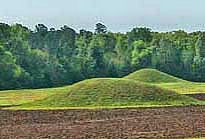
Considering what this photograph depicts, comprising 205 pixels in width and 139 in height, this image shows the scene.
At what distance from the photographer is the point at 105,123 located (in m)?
52.6

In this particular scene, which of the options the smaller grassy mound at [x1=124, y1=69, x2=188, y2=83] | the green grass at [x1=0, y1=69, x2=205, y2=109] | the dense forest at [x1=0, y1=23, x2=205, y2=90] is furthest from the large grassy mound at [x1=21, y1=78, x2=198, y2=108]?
the dense forest at [x1=0, y1=23, x2=205, y2=90]

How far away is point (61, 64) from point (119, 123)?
91432mm

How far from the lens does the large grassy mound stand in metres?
74.2

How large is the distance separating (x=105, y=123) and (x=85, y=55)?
328 feet

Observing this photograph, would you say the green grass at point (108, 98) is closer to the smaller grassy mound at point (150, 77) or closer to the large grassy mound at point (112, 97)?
the large grassy mound at point (112, 97)

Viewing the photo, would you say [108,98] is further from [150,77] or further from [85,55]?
[85,55]

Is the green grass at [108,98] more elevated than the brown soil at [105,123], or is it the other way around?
the green grass at [108,98]

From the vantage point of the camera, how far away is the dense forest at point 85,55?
132500 millimetres

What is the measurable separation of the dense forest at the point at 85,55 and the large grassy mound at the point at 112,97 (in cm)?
4682

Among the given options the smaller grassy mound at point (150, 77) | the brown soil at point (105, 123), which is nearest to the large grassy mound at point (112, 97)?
the brown soil at point (105, 123)

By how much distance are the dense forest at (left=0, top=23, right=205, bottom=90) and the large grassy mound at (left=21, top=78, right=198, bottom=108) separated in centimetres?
4682

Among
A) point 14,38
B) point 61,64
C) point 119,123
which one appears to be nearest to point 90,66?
point 61,64

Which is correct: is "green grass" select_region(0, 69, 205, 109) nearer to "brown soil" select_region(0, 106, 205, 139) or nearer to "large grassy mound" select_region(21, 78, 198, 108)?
"large grassy mound" select_region(21, 78, 198, 108)

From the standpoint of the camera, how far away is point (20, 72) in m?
127
